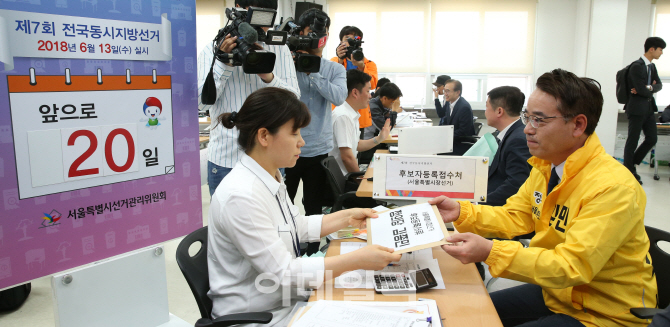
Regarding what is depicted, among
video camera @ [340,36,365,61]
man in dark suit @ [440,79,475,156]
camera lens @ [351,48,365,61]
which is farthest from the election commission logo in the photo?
man in dark suit @ [440,79,475,156]

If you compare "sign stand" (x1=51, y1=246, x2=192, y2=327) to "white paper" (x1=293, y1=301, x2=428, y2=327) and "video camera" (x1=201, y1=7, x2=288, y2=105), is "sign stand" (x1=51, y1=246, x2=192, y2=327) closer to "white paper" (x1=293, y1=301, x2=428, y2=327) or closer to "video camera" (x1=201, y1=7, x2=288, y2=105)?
"video camera" (x1=201, y1=7, x2=288, y2=105)

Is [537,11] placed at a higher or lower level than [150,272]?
higher

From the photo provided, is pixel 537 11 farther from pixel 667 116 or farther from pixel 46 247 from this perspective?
pixel 46 247

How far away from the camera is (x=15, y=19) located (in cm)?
136

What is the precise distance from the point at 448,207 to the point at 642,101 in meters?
5.24

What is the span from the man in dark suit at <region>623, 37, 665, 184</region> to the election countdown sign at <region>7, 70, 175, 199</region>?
5.87 m

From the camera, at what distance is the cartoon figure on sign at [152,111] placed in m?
1.75

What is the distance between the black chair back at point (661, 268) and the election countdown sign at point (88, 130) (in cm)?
186

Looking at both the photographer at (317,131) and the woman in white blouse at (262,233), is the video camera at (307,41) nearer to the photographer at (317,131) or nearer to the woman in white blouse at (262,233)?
the photographer at (317,131)

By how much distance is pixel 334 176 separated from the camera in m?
2.92

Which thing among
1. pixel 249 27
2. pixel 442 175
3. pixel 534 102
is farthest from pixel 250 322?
pixel 249 27

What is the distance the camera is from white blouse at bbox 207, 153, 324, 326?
1.30 m

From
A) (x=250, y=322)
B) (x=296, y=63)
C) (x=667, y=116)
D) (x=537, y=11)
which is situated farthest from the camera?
(x=537, y=11)

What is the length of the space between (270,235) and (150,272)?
83cm
